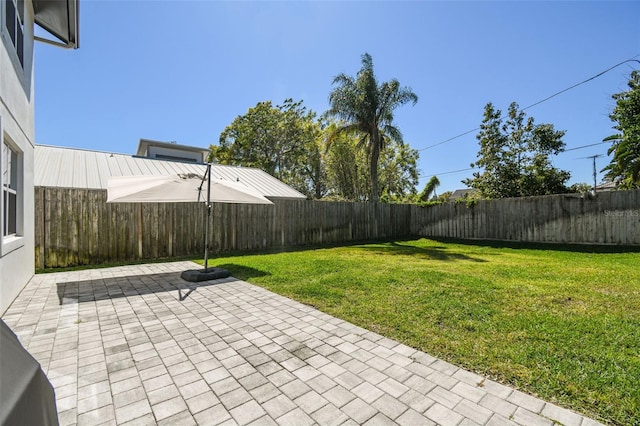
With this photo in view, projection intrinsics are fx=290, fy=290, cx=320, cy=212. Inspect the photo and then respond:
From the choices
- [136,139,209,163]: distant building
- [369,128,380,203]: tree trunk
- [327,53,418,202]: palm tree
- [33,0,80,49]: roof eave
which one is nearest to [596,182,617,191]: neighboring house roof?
[327,53,418,202]: palm tree

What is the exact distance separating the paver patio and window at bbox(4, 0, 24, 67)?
3.76m

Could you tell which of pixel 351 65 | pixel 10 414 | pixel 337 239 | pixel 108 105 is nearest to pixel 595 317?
pixel 10 414

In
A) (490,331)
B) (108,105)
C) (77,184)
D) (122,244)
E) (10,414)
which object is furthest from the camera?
(108,105)

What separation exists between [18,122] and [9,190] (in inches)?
41.2

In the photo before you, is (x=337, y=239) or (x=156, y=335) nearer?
(x=156, y=335)

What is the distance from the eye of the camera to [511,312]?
3.69 m

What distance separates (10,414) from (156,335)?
2876mm

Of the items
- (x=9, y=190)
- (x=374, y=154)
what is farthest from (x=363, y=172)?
(x=9, y=190)

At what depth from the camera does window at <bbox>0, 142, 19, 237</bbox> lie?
416 centimetres

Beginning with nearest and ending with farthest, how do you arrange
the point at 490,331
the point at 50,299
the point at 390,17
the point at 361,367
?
the point at 361,367 < the point at 490,331 < the point at 50,299 < the point at 390,17

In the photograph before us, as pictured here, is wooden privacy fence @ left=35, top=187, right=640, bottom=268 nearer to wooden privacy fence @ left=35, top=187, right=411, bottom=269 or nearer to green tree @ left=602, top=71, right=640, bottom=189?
wooden privacy fence @ left=35, top=187, right=411, bottom=269

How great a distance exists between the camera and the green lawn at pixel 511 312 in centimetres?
225

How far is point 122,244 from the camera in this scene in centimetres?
774

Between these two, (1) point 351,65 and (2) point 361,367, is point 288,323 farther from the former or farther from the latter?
(1) point 351,65
